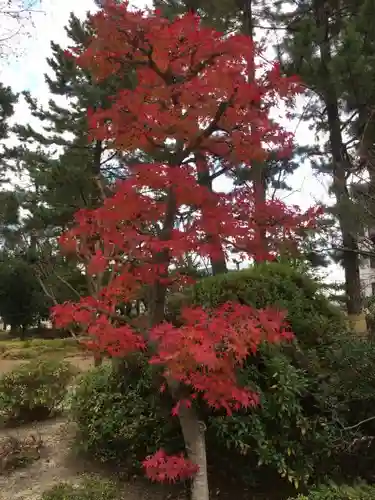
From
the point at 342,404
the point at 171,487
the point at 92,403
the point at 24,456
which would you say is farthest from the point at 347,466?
the point at 24,456

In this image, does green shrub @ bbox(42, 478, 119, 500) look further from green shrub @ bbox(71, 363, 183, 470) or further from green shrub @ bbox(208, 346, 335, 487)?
green shrub @ bbox(208, 346, 335, 487)

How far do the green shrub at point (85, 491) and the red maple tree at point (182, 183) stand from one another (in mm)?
743

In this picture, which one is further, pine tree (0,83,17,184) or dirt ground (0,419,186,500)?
pine tree (0,83,17,184)

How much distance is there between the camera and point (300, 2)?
1127 cm

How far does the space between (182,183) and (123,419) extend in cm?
251

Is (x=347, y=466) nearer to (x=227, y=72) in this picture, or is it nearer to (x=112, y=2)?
(x=227, y=72)

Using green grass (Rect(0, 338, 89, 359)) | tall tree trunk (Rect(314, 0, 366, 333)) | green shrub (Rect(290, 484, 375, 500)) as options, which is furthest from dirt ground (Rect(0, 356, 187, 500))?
green grass (Rect(0, 338, 89, 359))

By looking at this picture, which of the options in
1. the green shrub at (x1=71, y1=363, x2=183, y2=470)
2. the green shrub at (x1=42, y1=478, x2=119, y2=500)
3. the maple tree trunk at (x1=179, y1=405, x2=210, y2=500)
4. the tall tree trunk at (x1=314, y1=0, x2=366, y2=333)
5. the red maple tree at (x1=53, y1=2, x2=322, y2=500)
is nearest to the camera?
the red maple tree at (x1=53, y1=2, x2=322, y2=500)

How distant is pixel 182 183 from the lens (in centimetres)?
327

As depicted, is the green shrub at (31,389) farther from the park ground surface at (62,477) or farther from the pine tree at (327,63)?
the pine tree at (327,63)

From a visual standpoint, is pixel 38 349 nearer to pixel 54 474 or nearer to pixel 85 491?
pixel 54 474

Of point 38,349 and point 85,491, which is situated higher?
point 38,349

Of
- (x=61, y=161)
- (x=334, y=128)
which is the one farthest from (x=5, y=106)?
(x=334, y=128)

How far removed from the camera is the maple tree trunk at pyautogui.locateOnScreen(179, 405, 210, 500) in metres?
3.34
